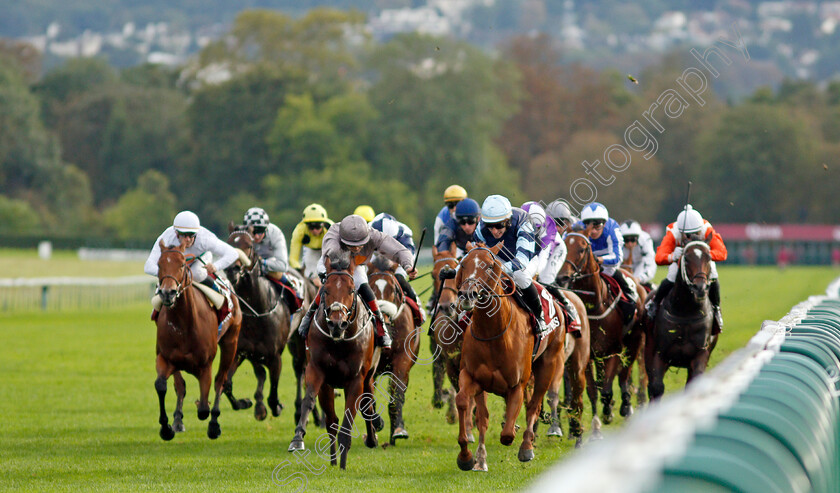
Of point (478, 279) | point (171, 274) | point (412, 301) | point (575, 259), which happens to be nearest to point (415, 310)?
point (412, 301)

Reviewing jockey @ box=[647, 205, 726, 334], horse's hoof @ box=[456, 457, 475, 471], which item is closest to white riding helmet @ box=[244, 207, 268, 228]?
jockey @ box=[647, 205, 726, 334]

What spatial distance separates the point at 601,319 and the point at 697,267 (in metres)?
1.39

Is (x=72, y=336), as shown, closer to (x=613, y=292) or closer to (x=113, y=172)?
(x=613, y=292)

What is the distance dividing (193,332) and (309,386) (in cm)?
174

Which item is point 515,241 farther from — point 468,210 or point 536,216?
point 468,210

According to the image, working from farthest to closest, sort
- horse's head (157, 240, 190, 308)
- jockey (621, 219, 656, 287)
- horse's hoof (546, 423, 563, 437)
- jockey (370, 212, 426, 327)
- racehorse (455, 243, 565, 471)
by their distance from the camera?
jockey (621, 219, 656, 287) < jockey (370, 212, 426, 327) < horse's hoof (546, 423, 563, 437) < horse's head (157, 240, 190, 308) < racehorse (455, 243, 565, 471)

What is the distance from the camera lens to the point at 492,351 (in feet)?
25.7

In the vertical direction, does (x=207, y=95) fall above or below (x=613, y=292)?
above

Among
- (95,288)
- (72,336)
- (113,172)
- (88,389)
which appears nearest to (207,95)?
(113,172)

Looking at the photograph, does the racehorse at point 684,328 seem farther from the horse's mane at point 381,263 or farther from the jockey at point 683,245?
the horse's mane at point 381,263

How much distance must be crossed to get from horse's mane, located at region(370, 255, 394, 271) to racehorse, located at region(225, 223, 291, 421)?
60.8 inches

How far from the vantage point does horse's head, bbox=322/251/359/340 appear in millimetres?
7811

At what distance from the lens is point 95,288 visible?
33.1 m

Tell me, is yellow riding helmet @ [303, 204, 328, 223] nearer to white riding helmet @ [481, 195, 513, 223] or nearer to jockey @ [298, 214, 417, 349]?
jockey @ [298, 214, 417, 349]
